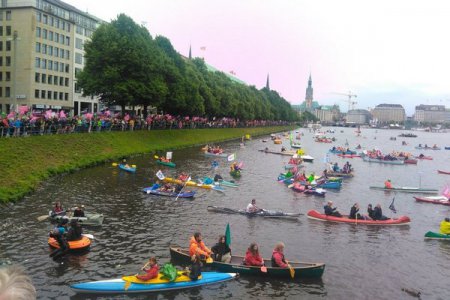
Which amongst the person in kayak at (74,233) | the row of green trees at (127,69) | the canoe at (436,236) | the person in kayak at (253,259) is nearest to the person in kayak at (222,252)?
the person in kayak at (253,259)

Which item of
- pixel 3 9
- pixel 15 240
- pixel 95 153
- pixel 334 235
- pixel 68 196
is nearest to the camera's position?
pixel 15 240

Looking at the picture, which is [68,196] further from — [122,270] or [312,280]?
[312,280]

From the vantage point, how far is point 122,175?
4922 centimetres

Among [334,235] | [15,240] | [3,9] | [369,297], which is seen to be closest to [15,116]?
[15,240]

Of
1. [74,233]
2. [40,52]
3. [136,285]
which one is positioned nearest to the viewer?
[136,285]

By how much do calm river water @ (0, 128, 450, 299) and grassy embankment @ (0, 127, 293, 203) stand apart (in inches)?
56.8

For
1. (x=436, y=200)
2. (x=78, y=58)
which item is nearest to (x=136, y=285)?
(x=436, y=200)

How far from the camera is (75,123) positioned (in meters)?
59.8

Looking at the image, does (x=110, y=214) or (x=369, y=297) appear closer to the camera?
(x=369, y=297)

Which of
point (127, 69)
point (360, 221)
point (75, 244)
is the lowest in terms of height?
point (360, 221)

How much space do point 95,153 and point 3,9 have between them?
59675 millimetres

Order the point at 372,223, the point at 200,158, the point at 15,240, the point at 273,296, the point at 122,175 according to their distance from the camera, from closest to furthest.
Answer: the point at 273,296
the point at 15,240
the point at 372,223
the point at 122,175
the point at 200,158

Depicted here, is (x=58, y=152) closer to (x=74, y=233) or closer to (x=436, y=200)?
(x=74, y=233)

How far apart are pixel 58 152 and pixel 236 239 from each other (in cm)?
2926
